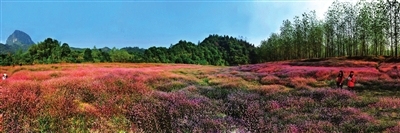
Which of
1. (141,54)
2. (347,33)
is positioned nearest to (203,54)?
(141,54)

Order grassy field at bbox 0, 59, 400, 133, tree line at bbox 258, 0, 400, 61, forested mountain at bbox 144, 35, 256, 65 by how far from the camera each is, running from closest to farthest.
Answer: grassy field at bbox 0, 59, 400, 133 < tree line at bbox 258, 0, 400, 61 < forested mountain at bbox 144, 35, 256, 65

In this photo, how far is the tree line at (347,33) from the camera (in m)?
51.1

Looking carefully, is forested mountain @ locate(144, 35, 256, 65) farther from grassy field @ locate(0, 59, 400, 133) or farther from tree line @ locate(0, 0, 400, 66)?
grassy field @ locate(0, 59, 400, 133)

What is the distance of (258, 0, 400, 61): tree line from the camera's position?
168ft

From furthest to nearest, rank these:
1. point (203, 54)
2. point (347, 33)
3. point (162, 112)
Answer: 1. point (203, 54)
2. point (347, 33)
3. point (162, 112)

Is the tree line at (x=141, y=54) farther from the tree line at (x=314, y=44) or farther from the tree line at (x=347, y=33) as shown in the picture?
the tree line at (x=347, y=33)

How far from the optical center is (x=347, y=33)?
213 feet

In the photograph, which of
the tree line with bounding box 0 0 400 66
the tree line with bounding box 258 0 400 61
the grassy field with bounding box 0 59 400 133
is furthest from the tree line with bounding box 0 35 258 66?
the tree line with bounding box 258 0 400 61

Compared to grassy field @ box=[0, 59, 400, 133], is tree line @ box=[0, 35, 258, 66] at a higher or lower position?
higher

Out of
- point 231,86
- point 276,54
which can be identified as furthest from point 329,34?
point 231,86

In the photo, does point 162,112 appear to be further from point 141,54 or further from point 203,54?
point 203,54

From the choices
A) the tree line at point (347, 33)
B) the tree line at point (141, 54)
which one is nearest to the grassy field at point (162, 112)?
the tree line at point (141, 54)

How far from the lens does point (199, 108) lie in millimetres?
11055

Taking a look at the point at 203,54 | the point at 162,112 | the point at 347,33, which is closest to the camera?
the point at 162,112
